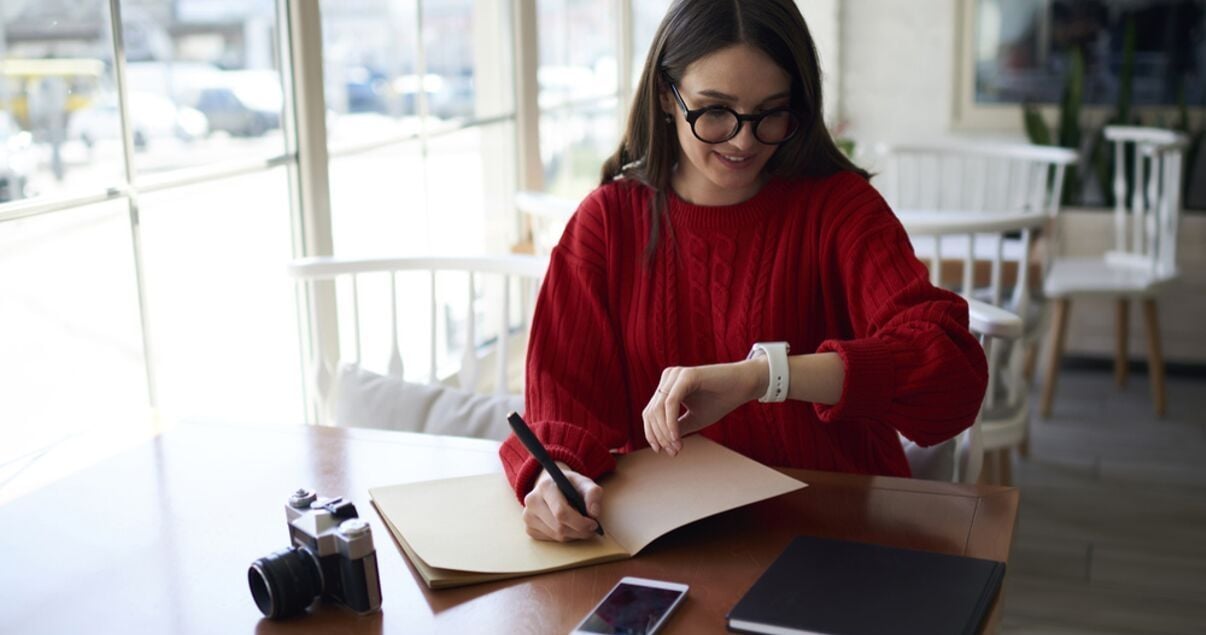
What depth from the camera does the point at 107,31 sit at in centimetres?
178

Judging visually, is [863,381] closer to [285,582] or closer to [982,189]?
[285,582]

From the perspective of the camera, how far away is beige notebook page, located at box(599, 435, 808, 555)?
115cm

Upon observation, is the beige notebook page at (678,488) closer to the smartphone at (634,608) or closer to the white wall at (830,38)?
the smartphone at (634,608)

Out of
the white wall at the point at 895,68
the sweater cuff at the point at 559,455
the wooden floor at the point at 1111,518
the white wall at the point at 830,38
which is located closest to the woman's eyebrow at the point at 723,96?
the sweater cuff at the point at 559,455

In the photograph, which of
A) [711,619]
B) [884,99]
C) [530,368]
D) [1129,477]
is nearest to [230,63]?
[530,368]

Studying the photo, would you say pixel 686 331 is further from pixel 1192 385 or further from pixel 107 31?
pixel 1192 385

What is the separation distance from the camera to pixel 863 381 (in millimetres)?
1246

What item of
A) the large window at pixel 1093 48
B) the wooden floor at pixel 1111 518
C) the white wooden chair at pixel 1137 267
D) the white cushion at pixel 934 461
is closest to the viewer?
the white cushion at pixel 934 461

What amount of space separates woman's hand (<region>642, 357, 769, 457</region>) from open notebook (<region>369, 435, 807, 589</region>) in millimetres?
46

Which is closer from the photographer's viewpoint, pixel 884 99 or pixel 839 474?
pixel 839 474

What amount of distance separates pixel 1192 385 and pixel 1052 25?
150 cm

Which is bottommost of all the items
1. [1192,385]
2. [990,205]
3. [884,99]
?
[1192,385]

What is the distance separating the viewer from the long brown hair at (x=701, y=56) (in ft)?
4.52

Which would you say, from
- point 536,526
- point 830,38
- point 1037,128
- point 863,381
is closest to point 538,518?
point 536,526
